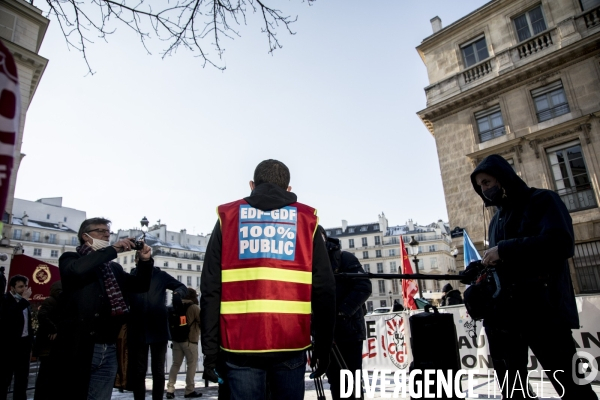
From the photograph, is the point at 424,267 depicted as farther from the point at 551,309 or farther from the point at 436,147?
the point at 551,309

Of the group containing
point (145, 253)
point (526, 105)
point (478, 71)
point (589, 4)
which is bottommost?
point (145, 253)

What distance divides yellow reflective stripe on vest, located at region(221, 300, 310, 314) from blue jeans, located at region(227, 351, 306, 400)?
0.25 m

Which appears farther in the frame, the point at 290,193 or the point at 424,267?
the point at 424,267

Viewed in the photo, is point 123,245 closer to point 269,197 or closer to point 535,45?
point 269,197

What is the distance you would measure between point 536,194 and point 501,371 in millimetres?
1352

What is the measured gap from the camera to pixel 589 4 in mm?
14930

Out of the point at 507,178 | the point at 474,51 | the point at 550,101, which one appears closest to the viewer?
the point at 507,178

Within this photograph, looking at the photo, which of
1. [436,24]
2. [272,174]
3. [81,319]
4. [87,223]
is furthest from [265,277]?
[436,24]

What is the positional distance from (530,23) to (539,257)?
60.6ft

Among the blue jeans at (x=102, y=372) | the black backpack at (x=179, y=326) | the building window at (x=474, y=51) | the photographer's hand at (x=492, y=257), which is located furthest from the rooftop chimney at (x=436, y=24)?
the blue jeans at (x=102, y=372)

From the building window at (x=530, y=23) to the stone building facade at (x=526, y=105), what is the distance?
0.04 meters

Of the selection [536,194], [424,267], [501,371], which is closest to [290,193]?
[536,194]

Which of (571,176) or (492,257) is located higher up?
(571,176)

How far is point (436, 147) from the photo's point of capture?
17.9 metres
